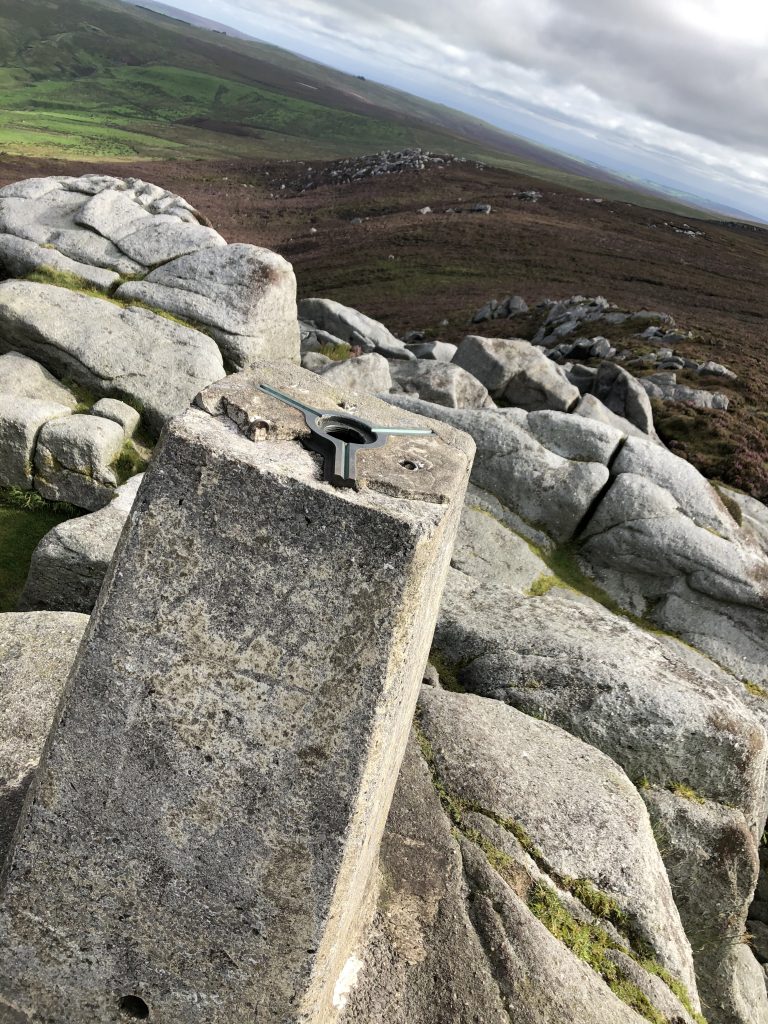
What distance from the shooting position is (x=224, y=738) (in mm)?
4766

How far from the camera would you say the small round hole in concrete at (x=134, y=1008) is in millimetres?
5230

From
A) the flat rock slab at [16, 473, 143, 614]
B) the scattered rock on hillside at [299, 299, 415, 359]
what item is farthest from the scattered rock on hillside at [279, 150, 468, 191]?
the flat rock slab at [16, 473, 143, 614]

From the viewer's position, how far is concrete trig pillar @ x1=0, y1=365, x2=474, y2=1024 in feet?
15.0

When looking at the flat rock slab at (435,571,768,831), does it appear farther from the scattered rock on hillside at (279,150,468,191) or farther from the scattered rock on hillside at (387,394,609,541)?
the scattered rock on hillside at (279,150,468,191)

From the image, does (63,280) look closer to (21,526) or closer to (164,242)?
(164,242)

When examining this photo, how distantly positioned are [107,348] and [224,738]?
53.0 feet

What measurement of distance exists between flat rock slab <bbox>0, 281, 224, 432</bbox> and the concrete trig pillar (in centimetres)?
1381

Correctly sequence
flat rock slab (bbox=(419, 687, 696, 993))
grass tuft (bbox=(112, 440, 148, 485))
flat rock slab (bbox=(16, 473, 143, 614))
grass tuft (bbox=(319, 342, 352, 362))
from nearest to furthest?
flat rock slab (bbox=(419, 687, 696, 993)) < flat rock slab (bbox=(16, 473, 143, 614)) < grass tuft (bbox=(112, 440, 148, 485)) < grass tuft (bbox=(319, 342, 352, 362))

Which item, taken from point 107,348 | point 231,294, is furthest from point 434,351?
point 107,348

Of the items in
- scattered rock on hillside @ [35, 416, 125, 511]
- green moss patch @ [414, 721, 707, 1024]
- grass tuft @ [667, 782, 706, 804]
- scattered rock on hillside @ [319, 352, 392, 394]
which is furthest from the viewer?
scattered rock on hillside @ [319, 352, 392, 394]

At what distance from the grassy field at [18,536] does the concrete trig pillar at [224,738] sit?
33.7 ft

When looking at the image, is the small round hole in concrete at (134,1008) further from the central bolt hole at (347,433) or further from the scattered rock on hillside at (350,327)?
the scattered rock on hillside at (350,327)

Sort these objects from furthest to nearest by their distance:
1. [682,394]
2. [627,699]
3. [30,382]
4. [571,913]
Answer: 1. [682,394]
2. [30,382]
3. [627,699]
4. [571,913]

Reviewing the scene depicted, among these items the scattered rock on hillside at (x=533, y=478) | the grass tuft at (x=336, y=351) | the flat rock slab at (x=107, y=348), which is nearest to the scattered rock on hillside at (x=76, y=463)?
the flat rock slab at (x=107, y=348)
